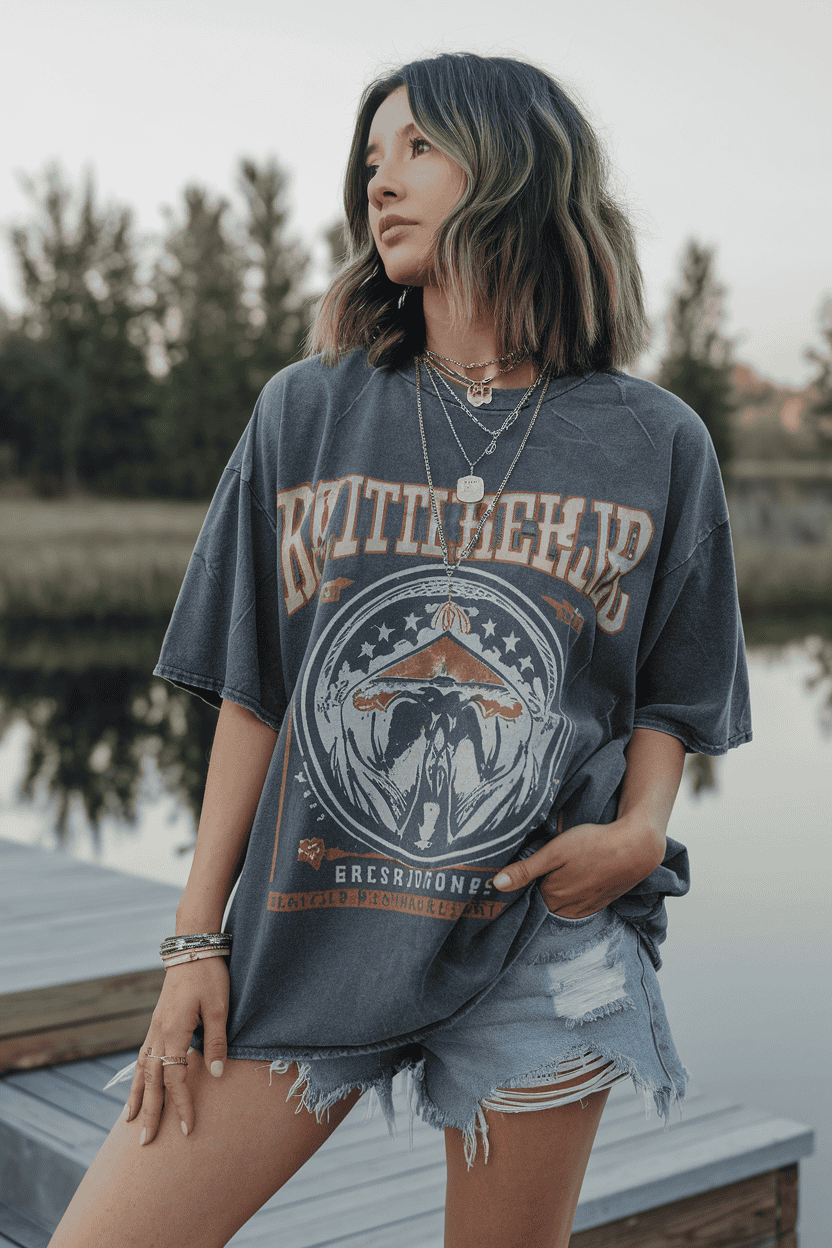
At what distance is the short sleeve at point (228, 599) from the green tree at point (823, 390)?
90.9ft

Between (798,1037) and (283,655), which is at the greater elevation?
(283,655)

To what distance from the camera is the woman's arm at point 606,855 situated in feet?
3.35

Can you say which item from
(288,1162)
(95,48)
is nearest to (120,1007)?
(288,1162)

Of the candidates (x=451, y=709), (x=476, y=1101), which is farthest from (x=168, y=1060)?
(x=451, y=709)

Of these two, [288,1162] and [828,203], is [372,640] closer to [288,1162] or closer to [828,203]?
[288,1162]

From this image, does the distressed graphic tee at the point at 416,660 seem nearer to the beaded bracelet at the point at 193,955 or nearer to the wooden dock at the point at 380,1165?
the beaded bracelet at the point at 193,955

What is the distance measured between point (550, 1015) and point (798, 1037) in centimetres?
375

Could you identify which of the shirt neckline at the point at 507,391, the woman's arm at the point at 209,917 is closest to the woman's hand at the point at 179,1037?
the woman's arm at the point at 209,917

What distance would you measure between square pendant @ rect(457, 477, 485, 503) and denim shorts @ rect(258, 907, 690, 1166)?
0.37m

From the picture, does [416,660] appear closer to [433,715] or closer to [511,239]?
[433,715]

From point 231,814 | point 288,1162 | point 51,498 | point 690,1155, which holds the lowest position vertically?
point 51,498

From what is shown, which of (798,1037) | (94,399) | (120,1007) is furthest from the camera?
(94,399)

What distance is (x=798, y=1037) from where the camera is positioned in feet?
14.4

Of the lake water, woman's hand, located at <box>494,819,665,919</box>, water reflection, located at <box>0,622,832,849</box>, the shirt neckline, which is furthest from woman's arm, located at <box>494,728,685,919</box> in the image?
water reflection, located at <box>0,622,832,849</box>
